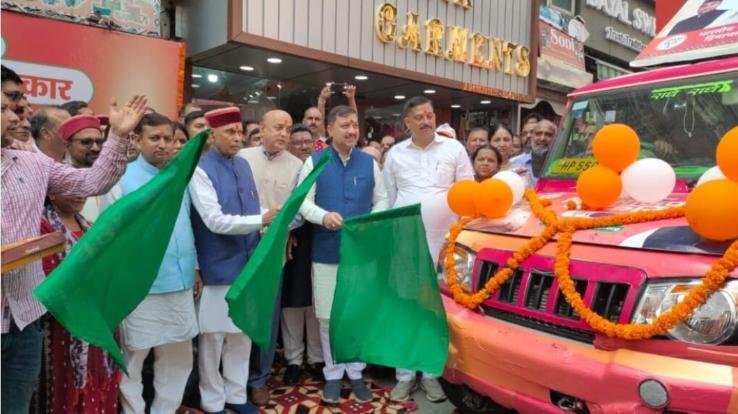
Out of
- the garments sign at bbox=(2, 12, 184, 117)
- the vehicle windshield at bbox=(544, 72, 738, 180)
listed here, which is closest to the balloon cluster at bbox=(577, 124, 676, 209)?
the vehicle windshield at bbox=(544, 72, 738, 180)

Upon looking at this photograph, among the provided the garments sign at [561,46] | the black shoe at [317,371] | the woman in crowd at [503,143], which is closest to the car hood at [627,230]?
the black shoe at [317,371]

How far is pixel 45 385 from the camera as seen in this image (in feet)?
8.79

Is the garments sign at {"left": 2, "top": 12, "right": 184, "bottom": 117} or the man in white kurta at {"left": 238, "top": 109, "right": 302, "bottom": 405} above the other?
the garments sign at {"left": 2, "top": 12, "right": 184, "bottom": 117}

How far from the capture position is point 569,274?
227 centimetres

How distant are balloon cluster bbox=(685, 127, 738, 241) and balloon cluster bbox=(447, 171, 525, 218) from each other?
1.00 m

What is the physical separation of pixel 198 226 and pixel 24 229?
3.88 feet

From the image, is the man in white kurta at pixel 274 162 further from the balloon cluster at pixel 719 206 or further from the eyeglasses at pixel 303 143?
the balloon cluster at pixel 719 206

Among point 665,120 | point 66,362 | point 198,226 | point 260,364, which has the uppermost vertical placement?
point 665,120

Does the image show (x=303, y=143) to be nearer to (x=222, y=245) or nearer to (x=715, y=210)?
(x=222, y=245)

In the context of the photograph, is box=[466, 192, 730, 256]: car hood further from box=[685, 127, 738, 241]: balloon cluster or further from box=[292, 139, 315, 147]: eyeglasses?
box=[292, 139, 315, 147]: eyeglasses

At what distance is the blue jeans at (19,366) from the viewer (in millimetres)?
2164

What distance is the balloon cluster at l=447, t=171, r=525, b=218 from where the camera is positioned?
115 inches

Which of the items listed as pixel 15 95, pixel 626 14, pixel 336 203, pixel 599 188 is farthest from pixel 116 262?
pixel 626 14

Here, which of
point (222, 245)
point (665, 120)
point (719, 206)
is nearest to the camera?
point (719, 206)
